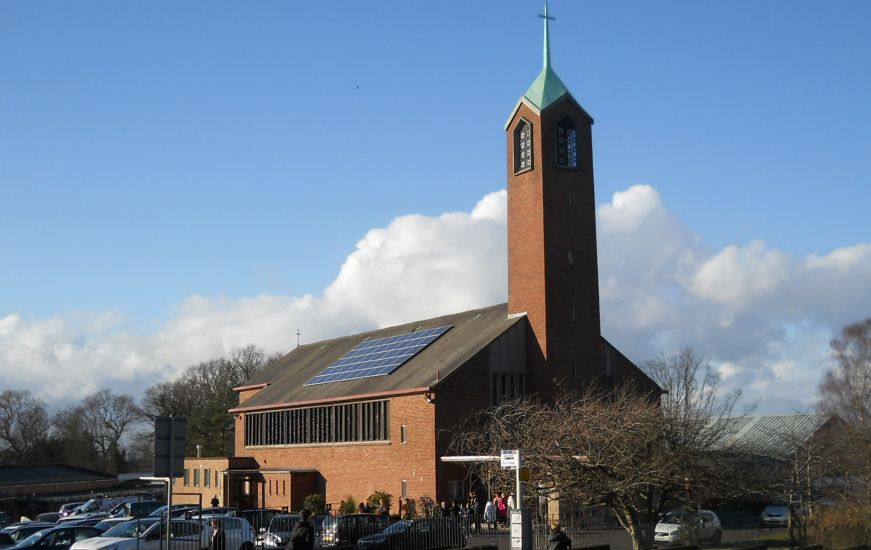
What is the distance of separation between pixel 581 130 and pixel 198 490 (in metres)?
31.6

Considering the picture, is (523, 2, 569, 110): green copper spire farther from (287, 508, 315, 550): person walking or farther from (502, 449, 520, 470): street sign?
(287, 508, 315, 550): person walking

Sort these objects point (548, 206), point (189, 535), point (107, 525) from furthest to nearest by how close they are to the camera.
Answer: point (548, 206) < point (107, 525) < point (189, 535)

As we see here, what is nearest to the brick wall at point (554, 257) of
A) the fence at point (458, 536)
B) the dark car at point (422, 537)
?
the fence at point (458, 536)

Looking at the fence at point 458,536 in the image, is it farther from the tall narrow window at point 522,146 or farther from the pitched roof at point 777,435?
the tall narrow window at point 522,146

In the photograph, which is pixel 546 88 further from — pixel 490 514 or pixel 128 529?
pixel 128 529

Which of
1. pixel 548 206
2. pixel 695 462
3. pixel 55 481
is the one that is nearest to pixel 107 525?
pixel 695 462

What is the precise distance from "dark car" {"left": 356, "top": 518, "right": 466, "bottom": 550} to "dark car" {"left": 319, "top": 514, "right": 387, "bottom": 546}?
6.71 feet

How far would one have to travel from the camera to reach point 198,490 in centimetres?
5975

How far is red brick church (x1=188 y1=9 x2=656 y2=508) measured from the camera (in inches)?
1762

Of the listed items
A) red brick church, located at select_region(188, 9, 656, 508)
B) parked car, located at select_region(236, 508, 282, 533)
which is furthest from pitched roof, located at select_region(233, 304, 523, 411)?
parked car, located at select_region(236, 508, 282, 533)

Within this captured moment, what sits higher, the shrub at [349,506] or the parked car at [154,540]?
the parked car at [154,540]

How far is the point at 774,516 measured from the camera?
44.4 metres

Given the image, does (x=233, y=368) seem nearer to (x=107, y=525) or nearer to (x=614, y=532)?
(x=107, y=525)

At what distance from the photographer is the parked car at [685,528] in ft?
99.2
